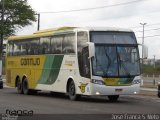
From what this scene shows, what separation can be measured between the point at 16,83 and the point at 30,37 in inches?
140

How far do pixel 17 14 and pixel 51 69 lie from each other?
63.7 metres

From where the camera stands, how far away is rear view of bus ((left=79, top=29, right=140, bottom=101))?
78.5 ft

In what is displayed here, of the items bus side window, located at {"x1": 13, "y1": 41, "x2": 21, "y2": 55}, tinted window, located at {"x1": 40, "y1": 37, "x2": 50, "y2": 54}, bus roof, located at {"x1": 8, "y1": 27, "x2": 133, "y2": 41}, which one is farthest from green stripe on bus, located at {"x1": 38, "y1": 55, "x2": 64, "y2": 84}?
bus side window, located at {"x1": 13, "y1": 41, "x2": 21, "y2": 55}

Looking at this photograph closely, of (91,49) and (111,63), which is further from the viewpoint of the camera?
(111,63)

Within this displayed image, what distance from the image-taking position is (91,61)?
24031mm

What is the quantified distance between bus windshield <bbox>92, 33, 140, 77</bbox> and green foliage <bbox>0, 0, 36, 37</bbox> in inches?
2527

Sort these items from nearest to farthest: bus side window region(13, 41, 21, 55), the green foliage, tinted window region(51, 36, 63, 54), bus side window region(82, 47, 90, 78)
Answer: bus side window region(82, 47, 90, 78) → tinted window region(51, 36, 63, 54) → bus side window region(13, 41, 21, 55) → the green foliage

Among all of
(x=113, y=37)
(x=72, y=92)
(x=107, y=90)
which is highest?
(x=113, y=37)

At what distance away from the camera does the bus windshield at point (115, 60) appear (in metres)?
24.1

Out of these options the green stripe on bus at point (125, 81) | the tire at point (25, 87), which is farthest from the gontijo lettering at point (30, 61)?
the green stripe on bus at point (125, 81)

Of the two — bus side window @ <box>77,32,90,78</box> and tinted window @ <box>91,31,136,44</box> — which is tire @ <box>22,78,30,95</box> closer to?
bus side window @ <box>77,32,90,78</box>

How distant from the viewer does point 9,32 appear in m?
86.7

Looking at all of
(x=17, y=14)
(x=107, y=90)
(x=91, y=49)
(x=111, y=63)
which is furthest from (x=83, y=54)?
(x=17, y=14)

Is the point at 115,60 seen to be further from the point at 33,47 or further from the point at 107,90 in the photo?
the point at 33,47
